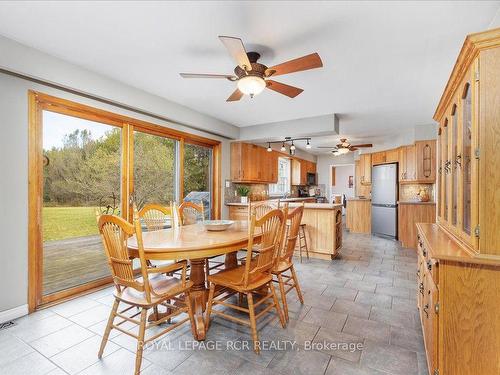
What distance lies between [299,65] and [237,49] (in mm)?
537

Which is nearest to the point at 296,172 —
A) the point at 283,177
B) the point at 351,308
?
the point at 283,177

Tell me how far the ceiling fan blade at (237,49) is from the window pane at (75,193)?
81.0 inches

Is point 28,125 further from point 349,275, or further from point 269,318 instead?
point 349,275

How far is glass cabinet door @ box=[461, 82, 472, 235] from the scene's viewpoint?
1455 mm

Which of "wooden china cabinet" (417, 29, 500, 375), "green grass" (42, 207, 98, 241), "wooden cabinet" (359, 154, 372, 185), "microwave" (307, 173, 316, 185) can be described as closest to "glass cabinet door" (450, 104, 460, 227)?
"wooden china cabinet" (417, 29, 500, 375)

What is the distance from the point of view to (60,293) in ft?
9.15

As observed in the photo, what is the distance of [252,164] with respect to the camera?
19.3 ft

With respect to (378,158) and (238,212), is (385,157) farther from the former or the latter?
(238,212)

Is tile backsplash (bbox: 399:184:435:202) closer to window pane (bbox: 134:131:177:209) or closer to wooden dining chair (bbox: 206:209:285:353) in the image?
wooden dining chair (bbox: 206:209:285:353)

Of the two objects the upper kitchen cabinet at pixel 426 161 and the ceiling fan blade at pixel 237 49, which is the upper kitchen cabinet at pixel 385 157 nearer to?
the upper kitchen cabinet at pixel 426 161

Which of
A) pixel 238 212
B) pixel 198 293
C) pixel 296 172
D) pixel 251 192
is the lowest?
pixel 198 293

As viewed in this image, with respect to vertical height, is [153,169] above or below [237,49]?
below

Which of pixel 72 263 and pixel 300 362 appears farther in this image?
pixel 72 263

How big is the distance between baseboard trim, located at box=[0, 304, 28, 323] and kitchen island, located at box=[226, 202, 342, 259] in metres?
3.58
